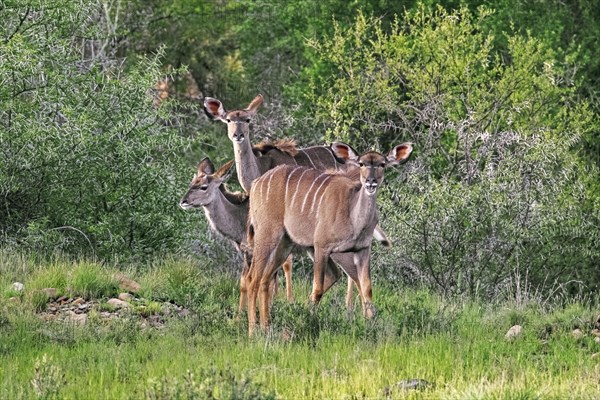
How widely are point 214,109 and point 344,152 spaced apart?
3129 millimetres

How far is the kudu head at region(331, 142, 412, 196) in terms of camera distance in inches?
410

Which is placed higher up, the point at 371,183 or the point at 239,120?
the point at 371,183

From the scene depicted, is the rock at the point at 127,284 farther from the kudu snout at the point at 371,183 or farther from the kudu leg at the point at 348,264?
the kudu snout at the point at 371,183

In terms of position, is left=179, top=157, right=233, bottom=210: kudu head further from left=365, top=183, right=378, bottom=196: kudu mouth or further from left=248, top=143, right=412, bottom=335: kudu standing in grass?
left=365, top=183, right=378, bottom=196: kudu mouth

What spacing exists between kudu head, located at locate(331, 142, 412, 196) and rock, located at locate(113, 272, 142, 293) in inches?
82.9

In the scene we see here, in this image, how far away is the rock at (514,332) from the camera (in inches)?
367

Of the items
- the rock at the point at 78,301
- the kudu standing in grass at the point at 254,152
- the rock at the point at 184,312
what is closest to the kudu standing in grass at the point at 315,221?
the rock at the point at 184,312

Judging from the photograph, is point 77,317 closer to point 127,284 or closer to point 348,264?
point 127,284

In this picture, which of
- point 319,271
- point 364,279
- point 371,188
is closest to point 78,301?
point 319,271

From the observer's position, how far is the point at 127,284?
37.2ft

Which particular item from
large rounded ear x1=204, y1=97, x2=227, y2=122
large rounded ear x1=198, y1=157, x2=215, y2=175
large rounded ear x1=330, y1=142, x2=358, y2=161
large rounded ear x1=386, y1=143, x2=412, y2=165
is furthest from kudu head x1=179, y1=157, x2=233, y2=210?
large rounded ear x1=386, y1=143, x2=412, y2=165

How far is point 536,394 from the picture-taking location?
7027 mm

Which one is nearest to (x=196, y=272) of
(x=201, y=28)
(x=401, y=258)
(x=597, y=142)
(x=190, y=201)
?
(x=190, y=201)

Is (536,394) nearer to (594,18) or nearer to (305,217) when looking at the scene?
(305,217)
